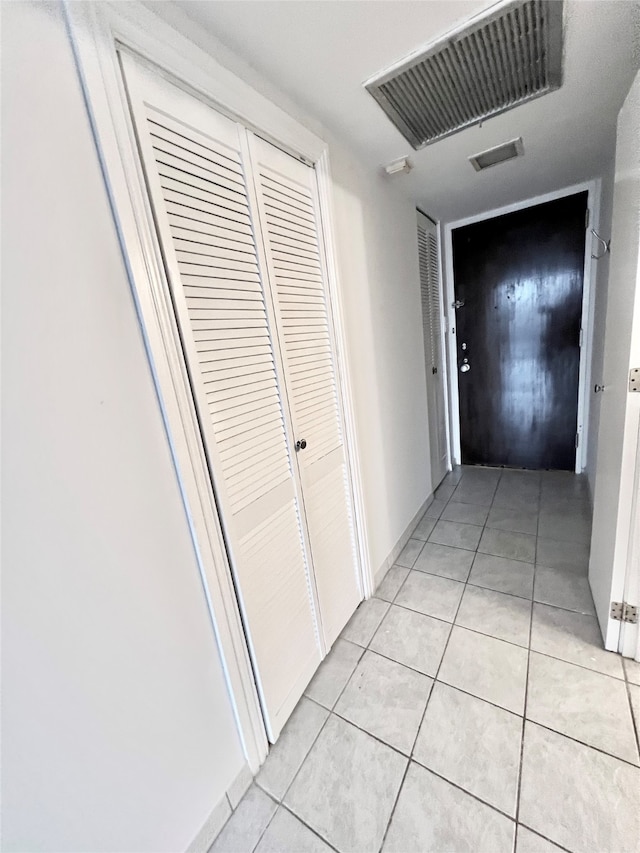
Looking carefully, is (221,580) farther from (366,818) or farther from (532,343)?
(532,343)

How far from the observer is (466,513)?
2572 millimetres

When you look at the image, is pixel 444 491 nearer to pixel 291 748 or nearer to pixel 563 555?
pixel 563 555

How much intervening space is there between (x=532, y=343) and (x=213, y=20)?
2863 mm

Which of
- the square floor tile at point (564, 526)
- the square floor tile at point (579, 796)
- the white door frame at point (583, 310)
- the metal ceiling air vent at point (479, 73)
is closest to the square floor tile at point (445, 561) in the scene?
the square floor tile at point (564, 526)

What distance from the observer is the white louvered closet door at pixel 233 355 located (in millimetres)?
870

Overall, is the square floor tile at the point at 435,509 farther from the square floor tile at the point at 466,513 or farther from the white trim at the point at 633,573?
the white trim at the point at 633,573

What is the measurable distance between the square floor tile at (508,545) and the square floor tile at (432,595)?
40 cm

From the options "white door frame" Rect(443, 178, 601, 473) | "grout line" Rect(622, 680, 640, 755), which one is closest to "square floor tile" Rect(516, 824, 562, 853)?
"grout line" Rect(622, 680, 640, 755)

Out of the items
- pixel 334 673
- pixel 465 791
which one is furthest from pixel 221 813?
pixel 465 791

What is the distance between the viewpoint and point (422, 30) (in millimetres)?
1013

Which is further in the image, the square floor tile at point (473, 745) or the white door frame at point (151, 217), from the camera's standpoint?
the square floor tile at point (473, 745)

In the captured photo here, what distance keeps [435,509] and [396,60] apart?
2.53 m

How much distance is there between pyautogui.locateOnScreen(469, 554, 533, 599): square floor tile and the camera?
1801 millimetres

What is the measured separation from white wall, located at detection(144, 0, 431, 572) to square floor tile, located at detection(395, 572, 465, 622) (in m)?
0.22
